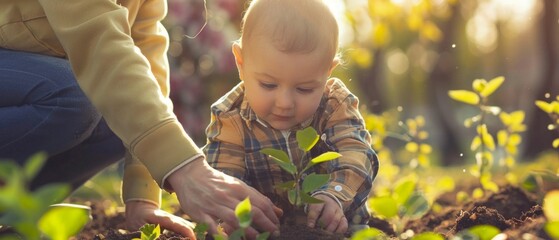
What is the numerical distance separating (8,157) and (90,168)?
1.52ft

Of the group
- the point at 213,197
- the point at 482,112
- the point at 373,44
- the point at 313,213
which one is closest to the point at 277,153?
the point at 213,197

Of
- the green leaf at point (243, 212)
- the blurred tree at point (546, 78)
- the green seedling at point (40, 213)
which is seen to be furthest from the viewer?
the blurred tree at point (546, 78)

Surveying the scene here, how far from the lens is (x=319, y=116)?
2.59 metres

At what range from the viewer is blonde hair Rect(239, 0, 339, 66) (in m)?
2.38

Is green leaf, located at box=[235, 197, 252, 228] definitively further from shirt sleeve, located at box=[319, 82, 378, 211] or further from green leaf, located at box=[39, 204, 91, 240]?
shirt sleeve, located at box=[319, 82, 378, 211]

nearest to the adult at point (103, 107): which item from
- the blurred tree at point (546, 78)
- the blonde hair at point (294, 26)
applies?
the blonde hair at point (294, 26)

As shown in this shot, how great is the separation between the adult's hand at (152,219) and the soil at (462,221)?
29mm

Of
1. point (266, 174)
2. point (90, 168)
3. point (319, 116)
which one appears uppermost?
point (319, 116)

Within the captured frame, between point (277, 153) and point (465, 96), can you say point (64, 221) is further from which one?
point (465, 96)

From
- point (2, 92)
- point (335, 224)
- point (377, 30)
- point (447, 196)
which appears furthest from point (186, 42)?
point (335, 224)

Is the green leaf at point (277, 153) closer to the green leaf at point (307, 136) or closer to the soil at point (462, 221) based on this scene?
the green leaf at point (307, 136)

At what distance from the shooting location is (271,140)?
257 centimetres

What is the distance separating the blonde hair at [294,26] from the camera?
238 centimetres

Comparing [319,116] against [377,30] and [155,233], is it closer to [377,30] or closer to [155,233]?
[155,233]
